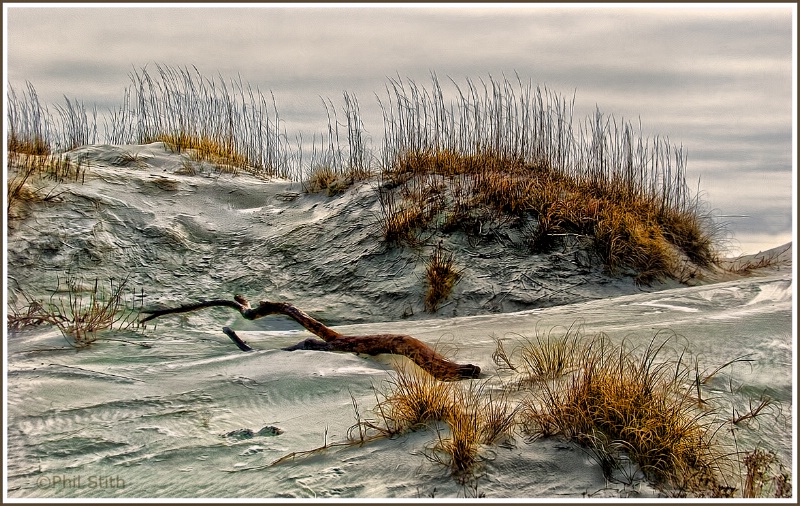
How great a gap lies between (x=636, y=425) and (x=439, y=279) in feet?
13.3

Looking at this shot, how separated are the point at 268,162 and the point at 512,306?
5.57 m

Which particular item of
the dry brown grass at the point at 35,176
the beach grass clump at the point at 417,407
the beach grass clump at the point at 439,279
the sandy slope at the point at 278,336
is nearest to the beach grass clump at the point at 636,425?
the sandy slope at the point at 278,336

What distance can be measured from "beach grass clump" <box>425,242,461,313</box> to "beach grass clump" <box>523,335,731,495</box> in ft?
11.6

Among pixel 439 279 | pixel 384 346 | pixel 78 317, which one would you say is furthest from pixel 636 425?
pixel 439 279

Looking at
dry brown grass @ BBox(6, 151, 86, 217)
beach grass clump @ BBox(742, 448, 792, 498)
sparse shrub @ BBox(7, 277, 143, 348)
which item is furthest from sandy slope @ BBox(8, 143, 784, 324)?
beach grass clump @ BBox(742, 448, 792, 498)

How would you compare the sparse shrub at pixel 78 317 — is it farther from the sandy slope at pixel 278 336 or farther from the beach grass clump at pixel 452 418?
the beach grass clump at pixel 452 418

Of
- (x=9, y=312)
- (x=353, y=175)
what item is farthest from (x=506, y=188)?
(x=9, y=312)

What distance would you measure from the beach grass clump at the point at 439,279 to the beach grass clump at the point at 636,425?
3.53 metres

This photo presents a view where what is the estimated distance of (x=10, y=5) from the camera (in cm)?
554

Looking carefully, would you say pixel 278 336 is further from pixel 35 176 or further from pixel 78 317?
pixel 35 176

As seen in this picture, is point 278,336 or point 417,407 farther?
point 278,336

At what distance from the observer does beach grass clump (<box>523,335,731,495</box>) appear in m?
3.20

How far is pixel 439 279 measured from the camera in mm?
7281

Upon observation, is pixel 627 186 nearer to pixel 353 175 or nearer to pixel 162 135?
pixel 353 175
